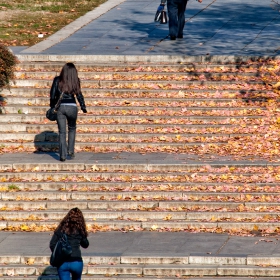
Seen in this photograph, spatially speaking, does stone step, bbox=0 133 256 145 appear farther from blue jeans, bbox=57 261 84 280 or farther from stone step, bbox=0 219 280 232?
blue jeans, bbox=57 261 84 280

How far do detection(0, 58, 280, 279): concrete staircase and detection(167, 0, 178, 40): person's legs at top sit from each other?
2468 millimetres

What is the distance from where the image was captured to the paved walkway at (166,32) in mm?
21375

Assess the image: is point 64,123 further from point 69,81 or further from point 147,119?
point 147,119

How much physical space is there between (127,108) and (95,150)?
1.56m

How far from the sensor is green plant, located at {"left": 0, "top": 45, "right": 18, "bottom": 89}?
1852 cm

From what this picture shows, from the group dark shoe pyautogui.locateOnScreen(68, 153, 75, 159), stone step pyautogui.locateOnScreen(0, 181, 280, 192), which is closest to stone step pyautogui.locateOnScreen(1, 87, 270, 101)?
dark shoe pyautogui.locateOnScreen(68, 153, 75, 159)

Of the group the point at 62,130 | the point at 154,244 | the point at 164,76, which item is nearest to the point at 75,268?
the point at 154,244

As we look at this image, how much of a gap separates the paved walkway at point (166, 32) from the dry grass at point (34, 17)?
0.48 metres

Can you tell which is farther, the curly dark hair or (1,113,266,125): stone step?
(1,113,266,125): stone step

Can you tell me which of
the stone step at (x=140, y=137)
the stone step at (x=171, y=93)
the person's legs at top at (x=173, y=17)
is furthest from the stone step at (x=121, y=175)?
the person's legs at top at (x=173, y=17)

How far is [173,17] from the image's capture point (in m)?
22.1

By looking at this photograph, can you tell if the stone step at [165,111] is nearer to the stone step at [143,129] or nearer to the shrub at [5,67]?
the stone step at [143,129]

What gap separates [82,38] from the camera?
23.3 m

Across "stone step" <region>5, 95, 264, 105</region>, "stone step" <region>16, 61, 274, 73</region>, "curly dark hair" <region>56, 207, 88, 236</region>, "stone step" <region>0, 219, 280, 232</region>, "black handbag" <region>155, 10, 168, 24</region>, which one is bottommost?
"stone step" <region>0, 219, 280, 232</region>
